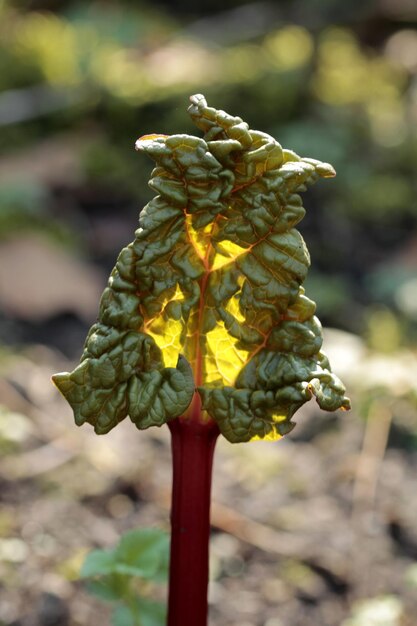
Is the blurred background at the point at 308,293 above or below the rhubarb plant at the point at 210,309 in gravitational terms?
above

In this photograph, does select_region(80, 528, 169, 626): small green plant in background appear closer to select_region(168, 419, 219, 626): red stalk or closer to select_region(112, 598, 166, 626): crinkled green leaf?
select_region(112, 598, 166, 626): crinkled green leaf

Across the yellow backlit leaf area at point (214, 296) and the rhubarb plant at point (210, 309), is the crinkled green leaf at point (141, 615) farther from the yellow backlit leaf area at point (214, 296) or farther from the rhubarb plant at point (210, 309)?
the yellow backlit leaf area at point (214, 296)

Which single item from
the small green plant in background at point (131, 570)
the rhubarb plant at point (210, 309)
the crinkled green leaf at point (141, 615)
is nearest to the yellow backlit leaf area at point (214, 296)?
the rhubarb plant at point (210, 309)

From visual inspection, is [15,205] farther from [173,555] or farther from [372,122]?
[173,555]

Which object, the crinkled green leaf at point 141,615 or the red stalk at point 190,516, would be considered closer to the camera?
the red stalk at point 190,516

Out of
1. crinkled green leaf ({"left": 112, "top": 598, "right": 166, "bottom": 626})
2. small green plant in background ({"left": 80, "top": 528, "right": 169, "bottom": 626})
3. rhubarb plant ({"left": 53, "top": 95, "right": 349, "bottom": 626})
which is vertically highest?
rhubarb plant ({"left": 53, "top": 95, "right": 349, "bottom": 626})

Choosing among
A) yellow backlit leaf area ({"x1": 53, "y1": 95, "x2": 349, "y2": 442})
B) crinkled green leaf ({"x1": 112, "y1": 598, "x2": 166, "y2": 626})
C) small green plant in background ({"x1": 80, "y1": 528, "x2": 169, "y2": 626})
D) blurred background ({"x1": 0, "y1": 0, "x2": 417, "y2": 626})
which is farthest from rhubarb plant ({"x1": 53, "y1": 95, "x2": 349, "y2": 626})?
blurred background ({"x1": 0, "y1": 0, "x2": 417, "y2": 626})

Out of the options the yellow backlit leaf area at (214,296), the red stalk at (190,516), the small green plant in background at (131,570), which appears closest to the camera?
the yellow backlit leaf area at (214,296)

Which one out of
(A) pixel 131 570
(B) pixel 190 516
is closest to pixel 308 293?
(A) pixel 131 570
